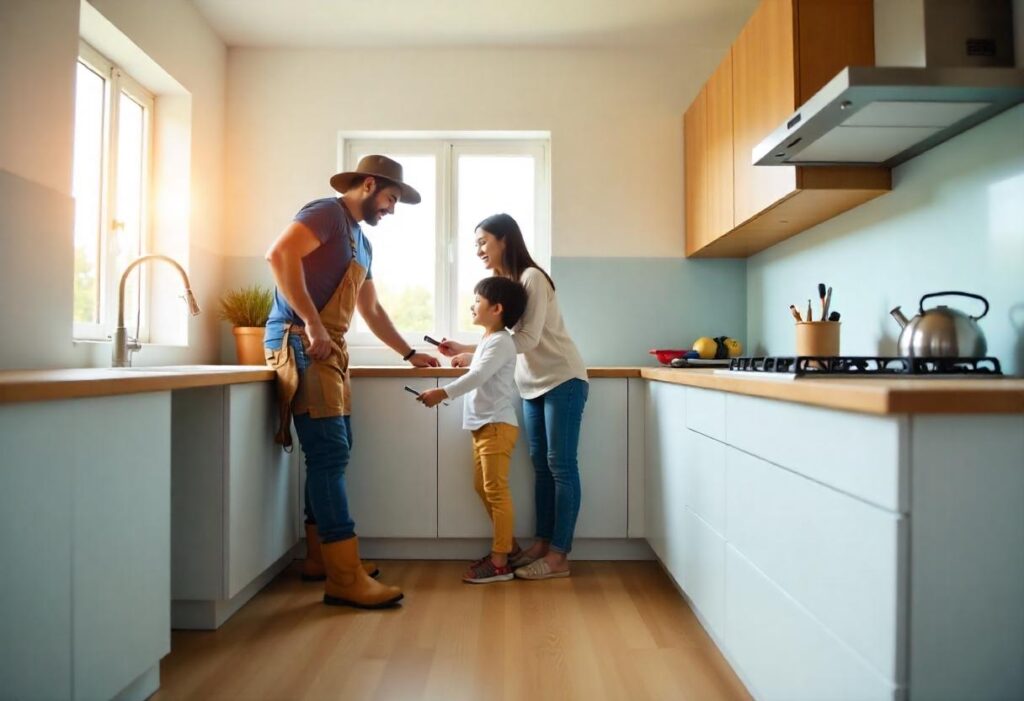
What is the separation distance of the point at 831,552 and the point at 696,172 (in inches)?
87.7

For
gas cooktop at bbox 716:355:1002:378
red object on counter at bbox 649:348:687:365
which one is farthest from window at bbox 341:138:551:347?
gas cooktop at bbox 716:355:1002:378

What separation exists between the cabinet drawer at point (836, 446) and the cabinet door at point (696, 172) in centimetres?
156

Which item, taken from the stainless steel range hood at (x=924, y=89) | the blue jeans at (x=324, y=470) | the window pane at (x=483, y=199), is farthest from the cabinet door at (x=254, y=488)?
the stainless steel range hood at (x=924, y=89)

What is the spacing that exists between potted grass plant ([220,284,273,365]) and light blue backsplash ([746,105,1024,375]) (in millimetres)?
2284

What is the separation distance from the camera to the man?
2113 millimetres

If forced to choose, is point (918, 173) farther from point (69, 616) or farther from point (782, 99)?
Result: point (69, 616)

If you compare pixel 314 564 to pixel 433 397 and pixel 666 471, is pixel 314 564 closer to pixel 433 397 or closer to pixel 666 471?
pixel 433 397

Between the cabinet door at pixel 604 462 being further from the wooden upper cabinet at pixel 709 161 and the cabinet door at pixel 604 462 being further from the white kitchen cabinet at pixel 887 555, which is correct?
the white kitchen cabinet at pixel 887 555

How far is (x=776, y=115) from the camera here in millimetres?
2043

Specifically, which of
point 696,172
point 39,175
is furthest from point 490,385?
point 39,175

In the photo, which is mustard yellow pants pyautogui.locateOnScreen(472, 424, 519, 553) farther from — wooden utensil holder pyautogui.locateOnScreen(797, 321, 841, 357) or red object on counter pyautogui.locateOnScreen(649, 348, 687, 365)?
wooden utensil holder pyautogui.locateOnScreen(797, 321, 841, 357)

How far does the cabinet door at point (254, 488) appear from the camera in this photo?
A: 6.61 feet

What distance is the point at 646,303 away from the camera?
323 cm

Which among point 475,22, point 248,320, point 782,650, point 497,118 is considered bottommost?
point 782,650
